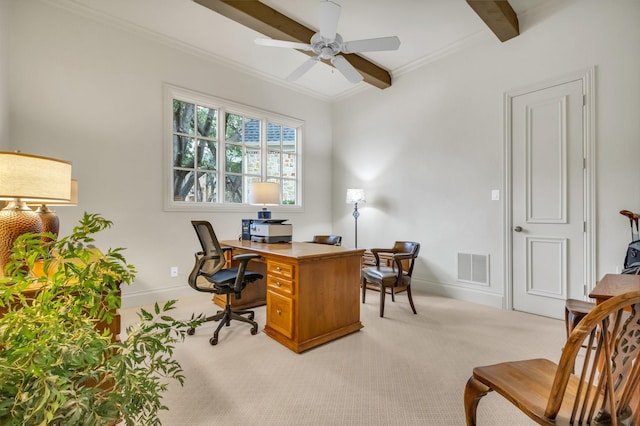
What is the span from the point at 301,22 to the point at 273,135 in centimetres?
180

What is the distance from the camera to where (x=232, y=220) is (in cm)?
416

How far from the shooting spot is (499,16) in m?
2.84

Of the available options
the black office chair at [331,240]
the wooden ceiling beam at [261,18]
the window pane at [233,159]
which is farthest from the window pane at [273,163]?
the wooden ceiling beam at [261,18]

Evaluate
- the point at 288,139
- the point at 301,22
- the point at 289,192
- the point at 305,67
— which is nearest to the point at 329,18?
the point at 305,67

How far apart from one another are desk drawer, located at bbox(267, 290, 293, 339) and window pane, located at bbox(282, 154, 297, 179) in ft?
9.01

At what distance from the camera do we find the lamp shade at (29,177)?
3.65ft

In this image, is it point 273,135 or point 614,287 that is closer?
point 614,287

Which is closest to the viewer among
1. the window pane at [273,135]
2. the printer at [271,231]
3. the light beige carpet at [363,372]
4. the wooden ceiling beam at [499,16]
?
the light beige carpet at [363,372]

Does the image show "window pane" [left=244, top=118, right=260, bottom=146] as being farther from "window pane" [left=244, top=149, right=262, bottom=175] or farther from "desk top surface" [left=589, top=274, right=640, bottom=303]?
"desk top surface" [left=589, top=274, right=640, bottom=303]

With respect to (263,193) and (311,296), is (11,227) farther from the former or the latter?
(263,193)

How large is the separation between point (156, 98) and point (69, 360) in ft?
12.1

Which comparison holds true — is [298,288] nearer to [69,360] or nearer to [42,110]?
[69,360]

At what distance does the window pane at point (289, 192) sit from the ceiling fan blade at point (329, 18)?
2668 mm

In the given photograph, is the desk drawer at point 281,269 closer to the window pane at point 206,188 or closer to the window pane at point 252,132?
the window pane at point 206,188
